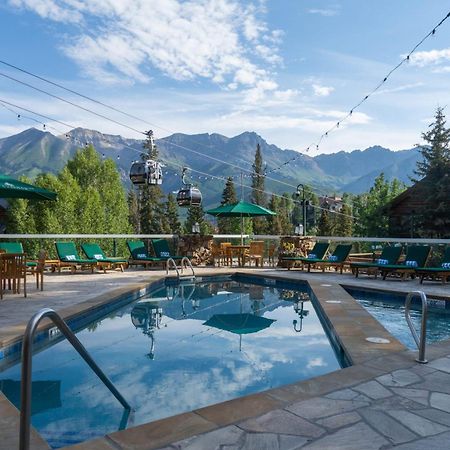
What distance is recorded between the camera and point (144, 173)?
12.6m

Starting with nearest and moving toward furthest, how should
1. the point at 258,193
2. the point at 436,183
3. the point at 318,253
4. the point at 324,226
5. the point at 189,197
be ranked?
the point at 318,253
the point at 189,197
the point at 436,183
the point at 324,226
the point at 258,193

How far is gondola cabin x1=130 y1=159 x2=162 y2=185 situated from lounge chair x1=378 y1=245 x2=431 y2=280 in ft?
21.3

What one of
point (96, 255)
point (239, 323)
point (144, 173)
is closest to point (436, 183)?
point (144, 173)

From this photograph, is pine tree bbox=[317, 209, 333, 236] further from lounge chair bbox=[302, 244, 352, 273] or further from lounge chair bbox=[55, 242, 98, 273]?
lounge chair bbox=[55, 242, 98, 273]

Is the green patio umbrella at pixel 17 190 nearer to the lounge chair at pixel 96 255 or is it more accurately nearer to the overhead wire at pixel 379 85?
the lounge chair at pixel 96 255

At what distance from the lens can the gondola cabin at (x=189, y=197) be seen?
45.2ft

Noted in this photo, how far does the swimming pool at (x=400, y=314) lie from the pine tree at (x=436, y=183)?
15830 millimetres

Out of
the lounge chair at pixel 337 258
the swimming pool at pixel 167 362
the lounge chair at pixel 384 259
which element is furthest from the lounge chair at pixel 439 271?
the swimming pool at pixel 167 362

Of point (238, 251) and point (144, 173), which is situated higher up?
point (144, 173)

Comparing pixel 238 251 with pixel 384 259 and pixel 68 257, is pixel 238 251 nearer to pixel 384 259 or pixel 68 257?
pixel 384 259

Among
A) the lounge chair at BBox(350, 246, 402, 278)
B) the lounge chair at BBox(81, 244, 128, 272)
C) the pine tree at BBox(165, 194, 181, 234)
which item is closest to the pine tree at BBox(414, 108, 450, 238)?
the lounge chair at BBox(350, 246, 402, 278)

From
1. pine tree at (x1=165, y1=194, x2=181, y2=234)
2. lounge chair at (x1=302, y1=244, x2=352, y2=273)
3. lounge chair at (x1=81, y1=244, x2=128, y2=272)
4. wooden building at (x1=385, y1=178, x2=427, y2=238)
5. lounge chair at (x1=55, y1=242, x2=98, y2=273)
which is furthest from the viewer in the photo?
pine tree at (x1=165, y1=194, x2=181, y2=234)

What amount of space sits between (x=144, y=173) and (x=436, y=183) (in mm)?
16266

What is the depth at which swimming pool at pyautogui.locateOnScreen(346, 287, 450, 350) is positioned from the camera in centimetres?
541
